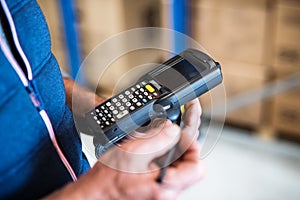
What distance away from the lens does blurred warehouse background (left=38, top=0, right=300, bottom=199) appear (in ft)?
5.91

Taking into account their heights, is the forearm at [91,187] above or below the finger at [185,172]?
below

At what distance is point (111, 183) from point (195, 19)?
1474 millimetres

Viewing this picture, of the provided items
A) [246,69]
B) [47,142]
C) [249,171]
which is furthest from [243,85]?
[47,142]

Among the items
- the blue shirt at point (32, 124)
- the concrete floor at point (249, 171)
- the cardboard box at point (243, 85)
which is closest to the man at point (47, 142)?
the blue shirt at point (32, 124)

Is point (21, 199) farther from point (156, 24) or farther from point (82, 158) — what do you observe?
point (156, 24)

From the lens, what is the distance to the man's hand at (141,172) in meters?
0.54

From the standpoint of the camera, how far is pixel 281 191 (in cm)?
177

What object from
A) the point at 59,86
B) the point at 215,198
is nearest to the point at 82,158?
the point at 59,86

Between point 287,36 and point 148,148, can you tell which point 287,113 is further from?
point 148,148

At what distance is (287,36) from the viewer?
1.79 meters

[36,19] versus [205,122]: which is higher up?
[36,19]

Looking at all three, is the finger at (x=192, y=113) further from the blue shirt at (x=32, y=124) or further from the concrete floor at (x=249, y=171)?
the concrete floor at (x=249, y=171)

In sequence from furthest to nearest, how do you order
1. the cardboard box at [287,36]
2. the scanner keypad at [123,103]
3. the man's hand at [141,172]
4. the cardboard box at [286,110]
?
1. the cardboard box at [286,110]
2. the cardboard box at [287,36]
3. the scanner keypad at [123,103]
4. the man's hand at [141,172]

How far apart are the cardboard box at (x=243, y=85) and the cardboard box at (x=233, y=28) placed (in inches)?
1.3
